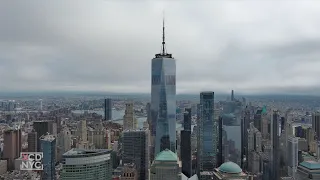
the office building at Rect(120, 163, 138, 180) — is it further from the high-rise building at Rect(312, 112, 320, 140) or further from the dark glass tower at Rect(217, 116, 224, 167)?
the high-rise building at Rect(312, 112, 320, 140)

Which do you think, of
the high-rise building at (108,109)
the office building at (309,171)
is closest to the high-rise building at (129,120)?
the high-rise building at (108,109)

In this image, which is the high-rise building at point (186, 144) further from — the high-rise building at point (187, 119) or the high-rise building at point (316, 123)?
the high-rise building at point (316, 123)

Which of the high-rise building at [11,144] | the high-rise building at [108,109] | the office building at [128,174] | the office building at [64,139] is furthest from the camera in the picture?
the high-rise building at [108,109]

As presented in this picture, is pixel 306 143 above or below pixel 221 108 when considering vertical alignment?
below

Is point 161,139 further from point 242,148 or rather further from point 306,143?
point 306,143

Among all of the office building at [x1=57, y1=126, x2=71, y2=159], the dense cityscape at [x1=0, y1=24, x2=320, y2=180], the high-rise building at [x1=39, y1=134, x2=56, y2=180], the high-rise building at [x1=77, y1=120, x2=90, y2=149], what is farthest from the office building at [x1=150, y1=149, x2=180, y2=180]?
the high-rise building at [x1=77, y1=120, x2=90, y2=149]

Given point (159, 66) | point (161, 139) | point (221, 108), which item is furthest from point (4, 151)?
point (221, 108)
